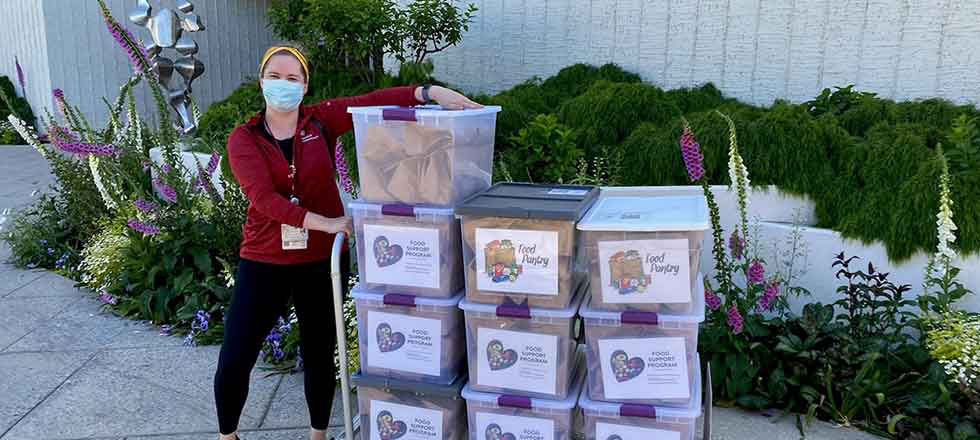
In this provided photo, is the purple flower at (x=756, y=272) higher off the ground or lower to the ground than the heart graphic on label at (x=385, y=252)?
lower

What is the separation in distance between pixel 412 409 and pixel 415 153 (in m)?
0.99

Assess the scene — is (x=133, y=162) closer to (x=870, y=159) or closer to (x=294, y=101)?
(x=294, y=101)

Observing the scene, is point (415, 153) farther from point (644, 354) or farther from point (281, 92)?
point (644, 354)

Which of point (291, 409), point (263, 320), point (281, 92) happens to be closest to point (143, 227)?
point (291, 409)

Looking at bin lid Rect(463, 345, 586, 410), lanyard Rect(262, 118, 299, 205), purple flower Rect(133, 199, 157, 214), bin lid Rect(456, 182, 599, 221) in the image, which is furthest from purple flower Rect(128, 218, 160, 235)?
bin lid Rect(463, 345, 586, 410)

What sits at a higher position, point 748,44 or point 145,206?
point 748,44

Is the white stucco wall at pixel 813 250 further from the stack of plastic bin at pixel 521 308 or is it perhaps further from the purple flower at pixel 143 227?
the purple flower at pixel 143 227

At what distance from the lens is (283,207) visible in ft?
9.36

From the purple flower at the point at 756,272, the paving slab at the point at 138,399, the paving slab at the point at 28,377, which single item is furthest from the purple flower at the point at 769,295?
the paving slab at the point at 28,377

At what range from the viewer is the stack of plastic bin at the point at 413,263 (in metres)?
2.74

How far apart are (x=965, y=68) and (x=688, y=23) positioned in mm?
2028

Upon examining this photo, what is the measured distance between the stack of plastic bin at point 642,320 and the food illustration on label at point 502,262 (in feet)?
0.84

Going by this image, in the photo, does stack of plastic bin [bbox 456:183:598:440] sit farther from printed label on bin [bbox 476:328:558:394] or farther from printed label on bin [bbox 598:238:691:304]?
printed label on bin [bbox 598:238:691:304]

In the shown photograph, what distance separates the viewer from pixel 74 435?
3756 millimetres
